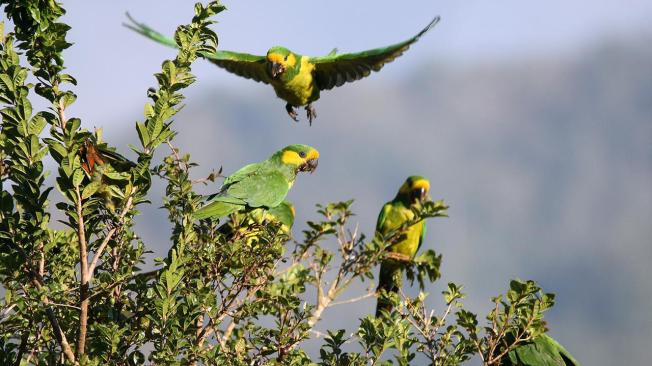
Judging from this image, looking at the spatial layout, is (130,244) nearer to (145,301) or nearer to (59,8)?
(145,301)

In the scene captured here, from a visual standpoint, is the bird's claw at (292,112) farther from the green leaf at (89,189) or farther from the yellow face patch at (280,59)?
the green leaf at (89,189)

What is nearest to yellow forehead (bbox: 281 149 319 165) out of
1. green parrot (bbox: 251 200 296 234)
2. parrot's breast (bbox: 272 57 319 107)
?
green parrot (bbox: 251 200 296 234)

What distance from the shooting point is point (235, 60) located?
9.75m

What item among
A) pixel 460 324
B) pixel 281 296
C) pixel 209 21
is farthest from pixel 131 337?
pixel 460 324

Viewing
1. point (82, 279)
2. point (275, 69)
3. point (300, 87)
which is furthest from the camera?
point (300, 87)

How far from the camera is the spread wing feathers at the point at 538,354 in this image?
20.9 ft

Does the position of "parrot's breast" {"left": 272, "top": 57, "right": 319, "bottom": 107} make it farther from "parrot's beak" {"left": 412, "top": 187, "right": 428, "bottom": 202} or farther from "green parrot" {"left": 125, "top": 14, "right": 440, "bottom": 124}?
"parrot's beak" {"left": 412, "top": 187, "right": 428, "bottom": 202}

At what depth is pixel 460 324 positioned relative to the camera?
4953 millimetres

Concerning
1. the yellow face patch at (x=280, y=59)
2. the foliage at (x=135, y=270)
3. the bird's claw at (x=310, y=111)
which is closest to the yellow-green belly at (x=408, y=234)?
the bird's claw at (x=310, y=111)

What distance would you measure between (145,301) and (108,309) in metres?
0.30

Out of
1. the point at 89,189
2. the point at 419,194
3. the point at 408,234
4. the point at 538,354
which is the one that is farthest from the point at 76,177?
the point at 419,194

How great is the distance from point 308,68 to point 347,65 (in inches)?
16.3

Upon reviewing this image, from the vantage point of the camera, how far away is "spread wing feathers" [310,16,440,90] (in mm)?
9078

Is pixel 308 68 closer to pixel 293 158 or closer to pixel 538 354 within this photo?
pixel 293 158
